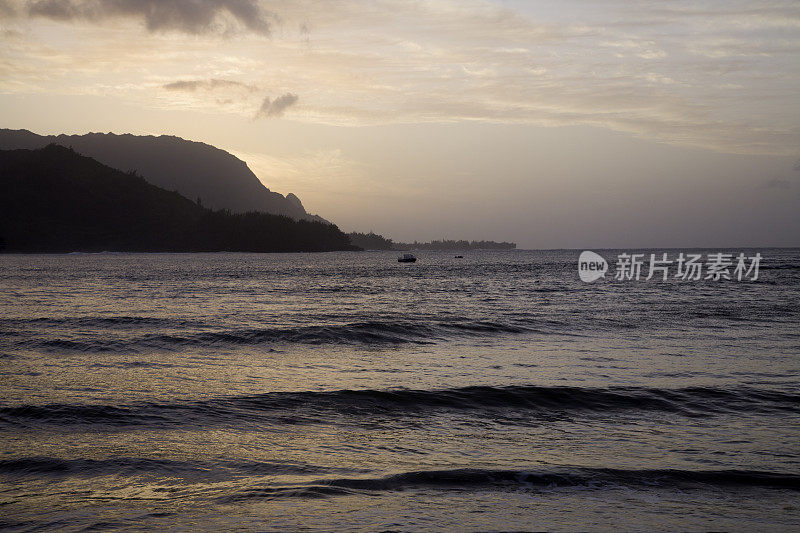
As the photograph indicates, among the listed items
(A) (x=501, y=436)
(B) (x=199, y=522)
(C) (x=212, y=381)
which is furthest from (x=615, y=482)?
(C) (x=212, y=381)

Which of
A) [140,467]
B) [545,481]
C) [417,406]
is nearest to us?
[545,481]

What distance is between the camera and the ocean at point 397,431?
23.6 feet

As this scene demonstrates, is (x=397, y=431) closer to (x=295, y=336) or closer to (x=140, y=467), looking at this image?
(x=140, y=467)

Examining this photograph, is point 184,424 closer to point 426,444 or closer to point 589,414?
point 426,444

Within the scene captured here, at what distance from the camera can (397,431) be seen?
11211 mm

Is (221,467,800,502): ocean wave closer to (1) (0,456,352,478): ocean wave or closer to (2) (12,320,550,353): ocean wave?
(1) (0,456,352,478): ocean wave

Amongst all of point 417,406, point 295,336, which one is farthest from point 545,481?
point 295,336

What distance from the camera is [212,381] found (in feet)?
51.2

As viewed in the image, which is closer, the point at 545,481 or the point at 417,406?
the point at 545,481

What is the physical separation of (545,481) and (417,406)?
5237 mm

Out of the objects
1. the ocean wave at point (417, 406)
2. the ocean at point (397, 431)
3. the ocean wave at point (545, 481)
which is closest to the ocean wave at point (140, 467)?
the ocean at point (397, 431)

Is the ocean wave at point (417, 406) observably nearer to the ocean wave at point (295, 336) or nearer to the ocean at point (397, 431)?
the ocean at point (397, 431)

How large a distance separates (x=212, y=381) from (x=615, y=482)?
1096cm

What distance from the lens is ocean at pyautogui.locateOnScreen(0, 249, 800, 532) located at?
718 centimetres
